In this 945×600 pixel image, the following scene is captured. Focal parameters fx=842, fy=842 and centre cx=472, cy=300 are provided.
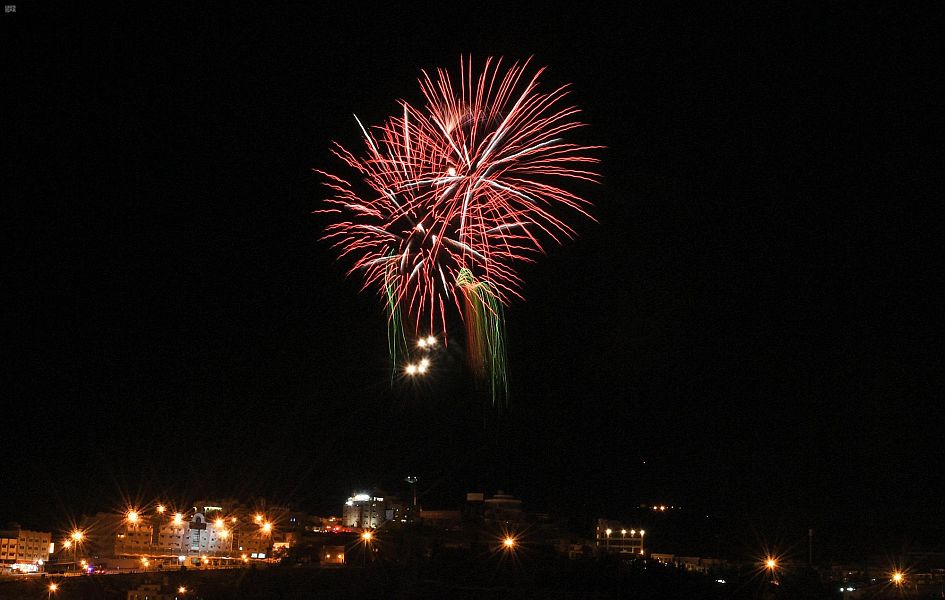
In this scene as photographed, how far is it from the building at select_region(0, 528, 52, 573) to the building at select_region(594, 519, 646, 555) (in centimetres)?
2605

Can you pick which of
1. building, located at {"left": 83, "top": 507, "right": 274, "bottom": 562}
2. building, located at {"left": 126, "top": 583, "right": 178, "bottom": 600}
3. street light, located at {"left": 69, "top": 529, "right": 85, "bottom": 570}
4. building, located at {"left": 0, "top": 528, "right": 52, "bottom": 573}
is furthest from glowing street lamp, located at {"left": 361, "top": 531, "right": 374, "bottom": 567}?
building, located at {"left": 0, "top": 528, "right": 52, "bottom": 573}

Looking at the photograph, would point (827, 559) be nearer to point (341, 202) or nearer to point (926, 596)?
point (926, 596)

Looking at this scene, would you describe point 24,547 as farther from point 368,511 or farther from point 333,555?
point 368,511

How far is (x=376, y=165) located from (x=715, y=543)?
33827mm

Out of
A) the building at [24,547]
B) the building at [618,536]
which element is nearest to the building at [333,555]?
the building at [24,547]

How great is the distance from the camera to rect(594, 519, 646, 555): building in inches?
1761

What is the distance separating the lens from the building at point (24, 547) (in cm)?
3014

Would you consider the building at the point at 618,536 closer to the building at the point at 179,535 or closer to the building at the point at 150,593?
the building at the point at 179,535

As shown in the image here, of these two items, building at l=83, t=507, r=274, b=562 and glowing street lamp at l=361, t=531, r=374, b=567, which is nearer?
glowing street lamp at l=361, t=531, r=374, b=567

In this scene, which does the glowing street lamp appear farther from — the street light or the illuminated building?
the street light

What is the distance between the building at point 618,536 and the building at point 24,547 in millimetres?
26054

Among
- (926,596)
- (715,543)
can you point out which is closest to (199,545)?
(715,543)

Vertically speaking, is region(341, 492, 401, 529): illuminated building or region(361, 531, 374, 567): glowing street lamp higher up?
region(341, 492, 401, 529): illuminated building

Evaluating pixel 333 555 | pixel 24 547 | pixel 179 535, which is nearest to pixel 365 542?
pixel 333 555
